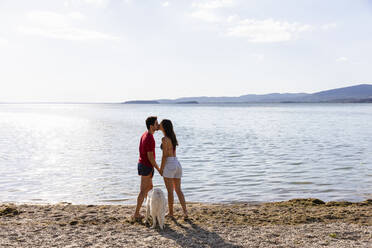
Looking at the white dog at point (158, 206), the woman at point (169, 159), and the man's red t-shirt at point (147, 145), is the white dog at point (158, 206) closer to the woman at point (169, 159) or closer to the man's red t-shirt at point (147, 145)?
the woman at point (169, 159)

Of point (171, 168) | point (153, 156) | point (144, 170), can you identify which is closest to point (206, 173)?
point (171, 168)

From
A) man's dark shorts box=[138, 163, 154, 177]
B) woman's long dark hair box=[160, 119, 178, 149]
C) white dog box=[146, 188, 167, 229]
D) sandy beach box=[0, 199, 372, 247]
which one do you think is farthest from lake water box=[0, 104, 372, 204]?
woman's long dark hair box=[160, 119, 178, 149]

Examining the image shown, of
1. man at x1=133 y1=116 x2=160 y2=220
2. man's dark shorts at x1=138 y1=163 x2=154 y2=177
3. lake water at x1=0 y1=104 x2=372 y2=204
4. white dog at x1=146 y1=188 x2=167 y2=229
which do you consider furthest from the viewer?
lake water at x1=0 y1=104 x2=372 y2=204

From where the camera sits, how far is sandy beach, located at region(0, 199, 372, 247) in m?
6.17

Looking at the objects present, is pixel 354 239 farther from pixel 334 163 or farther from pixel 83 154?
pixel 83 154

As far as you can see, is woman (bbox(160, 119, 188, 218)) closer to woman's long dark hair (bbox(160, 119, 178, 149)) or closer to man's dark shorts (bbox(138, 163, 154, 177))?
woman's long dark hair (bbox(160, 119, 178, 149))

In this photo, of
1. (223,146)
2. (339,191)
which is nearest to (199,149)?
(223,146)

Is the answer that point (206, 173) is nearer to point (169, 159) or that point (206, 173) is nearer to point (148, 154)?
point (169, 159)

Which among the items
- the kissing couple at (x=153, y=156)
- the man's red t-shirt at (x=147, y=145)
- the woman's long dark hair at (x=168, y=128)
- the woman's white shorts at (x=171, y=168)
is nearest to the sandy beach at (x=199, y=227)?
the kissing couple at (x=153, y=156)

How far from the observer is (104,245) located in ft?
19.7

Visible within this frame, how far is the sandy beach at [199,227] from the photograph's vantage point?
20.2 feet

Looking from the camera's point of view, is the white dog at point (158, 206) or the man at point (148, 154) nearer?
the white dog at point (158, 206)

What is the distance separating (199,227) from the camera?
7.14 m

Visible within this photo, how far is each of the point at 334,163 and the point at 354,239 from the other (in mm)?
11530
